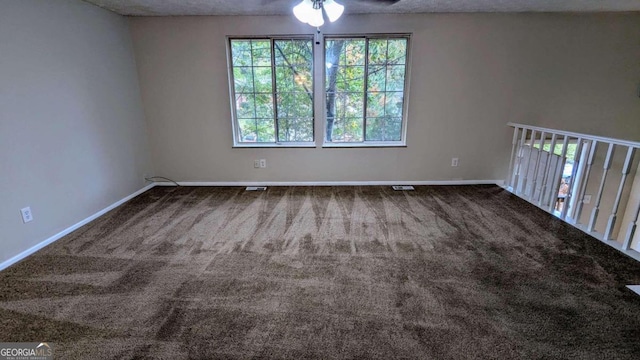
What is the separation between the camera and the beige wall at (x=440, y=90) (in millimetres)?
3672

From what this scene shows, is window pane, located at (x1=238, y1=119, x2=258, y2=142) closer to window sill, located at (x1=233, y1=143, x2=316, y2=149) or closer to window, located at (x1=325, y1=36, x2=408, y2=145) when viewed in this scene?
window sill, located at (x1=233, y1=143, x2=316, y2=149)

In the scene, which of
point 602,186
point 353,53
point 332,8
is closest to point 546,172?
point 602,186

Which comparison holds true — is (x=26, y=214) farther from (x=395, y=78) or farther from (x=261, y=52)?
(x=395, y=78)

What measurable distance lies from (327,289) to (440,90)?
124 inches

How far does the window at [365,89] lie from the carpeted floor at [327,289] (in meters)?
1.41

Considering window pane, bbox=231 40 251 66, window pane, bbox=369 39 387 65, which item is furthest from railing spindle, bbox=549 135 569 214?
window pane, bbox=231 40 251 66

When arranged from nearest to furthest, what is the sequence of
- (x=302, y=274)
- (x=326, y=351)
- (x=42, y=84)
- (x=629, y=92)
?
(x=326, y=351), (x=302, y=274), (x=42, y=84), (x=629, y=92)

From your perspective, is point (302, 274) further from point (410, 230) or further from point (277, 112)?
point (277, 112)

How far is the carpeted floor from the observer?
156 centimetres

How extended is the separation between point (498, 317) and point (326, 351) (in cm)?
107

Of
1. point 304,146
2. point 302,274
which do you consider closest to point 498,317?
point 302,274

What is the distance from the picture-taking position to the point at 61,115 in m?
2.76

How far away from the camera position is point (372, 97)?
13.1 feet

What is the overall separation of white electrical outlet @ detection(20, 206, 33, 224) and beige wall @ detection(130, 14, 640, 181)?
1.82 m
